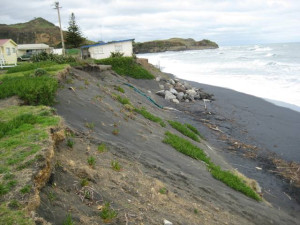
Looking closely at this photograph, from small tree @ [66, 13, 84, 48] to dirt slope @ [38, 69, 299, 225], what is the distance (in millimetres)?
49346

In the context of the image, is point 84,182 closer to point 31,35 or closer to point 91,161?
point 91,161

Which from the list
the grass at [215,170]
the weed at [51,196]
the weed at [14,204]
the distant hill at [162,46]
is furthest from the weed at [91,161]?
the distant hill at [162,46]

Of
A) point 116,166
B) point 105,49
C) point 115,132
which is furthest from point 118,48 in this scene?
point 116,166

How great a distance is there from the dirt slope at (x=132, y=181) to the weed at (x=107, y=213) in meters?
0.09

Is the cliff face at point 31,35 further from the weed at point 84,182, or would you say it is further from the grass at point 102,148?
the weed at point 84,182

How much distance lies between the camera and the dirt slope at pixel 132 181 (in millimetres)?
5121

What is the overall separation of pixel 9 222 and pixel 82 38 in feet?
198

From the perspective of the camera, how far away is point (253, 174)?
12172 mm

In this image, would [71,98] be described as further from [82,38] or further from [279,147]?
[82,38]

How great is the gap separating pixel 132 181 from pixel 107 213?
1.77m

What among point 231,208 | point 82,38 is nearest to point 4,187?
point 231,208

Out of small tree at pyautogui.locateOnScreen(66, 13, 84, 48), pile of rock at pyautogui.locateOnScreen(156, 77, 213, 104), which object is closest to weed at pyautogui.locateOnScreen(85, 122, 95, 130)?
pile of rock at pyautogui.locateOnScreen(156, 77, 213, 104)

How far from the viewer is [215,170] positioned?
10.5 m

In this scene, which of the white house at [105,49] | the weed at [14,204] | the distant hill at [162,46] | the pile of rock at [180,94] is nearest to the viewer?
the weed at [14,204]
